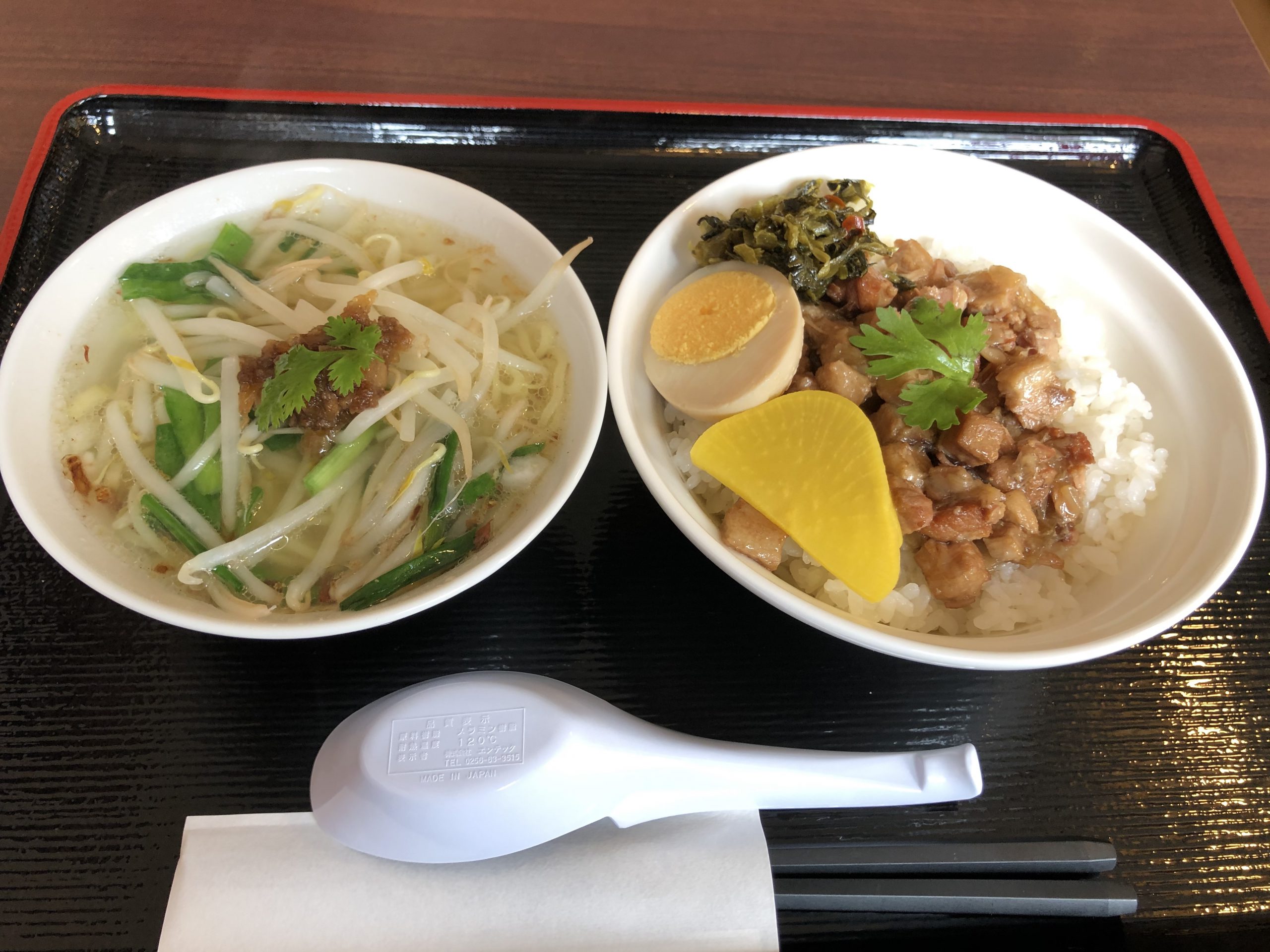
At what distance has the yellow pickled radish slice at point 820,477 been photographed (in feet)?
4.49

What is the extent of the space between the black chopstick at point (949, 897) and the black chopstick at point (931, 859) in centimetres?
2

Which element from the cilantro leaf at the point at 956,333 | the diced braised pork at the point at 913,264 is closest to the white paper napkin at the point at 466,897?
the cilantro leaf at the point at 956,333

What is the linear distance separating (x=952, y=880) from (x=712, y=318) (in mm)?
1192

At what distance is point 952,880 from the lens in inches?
48.9

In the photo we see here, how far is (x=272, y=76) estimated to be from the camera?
2393mm

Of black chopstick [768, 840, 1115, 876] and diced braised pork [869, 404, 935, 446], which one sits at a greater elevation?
diced braised pork [869, 404, 935, 446]

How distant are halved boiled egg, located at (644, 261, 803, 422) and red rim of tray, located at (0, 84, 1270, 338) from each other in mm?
870

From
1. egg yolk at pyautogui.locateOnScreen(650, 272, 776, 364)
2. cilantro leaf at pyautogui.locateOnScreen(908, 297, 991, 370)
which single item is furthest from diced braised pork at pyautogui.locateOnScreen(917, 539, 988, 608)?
egg yolk at pyautogui.locateOnScreen(650, 272, 776, 364)

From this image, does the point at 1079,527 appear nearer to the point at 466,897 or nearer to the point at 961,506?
the point at 961,506

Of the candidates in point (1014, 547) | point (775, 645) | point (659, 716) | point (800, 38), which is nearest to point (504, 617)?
point (659, 716)

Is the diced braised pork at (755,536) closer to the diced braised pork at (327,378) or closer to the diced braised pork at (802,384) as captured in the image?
the diced braised pork at (802,384)

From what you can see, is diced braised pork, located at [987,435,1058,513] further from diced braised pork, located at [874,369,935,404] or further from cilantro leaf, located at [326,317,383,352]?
cilantro leaf, located at [326,317,383,352]

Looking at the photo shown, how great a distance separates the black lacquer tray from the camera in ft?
4.21

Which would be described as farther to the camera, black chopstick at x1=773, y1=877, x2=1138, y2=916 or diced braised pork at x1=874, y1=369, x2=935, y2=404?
diced braised pork at x1=874, y1=369, x2=935, y2=404
